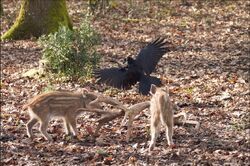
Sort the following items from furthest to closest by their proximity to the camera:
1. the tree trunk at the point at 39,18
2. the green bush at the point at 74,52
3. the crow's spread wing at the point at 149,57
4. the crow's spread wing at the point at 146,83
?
the tree trunk at the point at 39,18, the green bush at the point at 74,52, the crow's spread wing at the point at 149,57, the crow's spread wing at the point at 146,83

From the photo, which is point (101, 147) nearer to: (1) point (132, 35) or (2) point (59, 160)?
(2) point (59, 160)

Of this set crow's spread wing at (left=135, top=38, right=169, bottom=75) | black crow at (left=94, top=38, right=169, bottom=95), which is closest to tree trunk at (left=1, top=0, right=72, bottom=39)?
crow's spread wing at (left=135, top=38, right=169, bottom=75)

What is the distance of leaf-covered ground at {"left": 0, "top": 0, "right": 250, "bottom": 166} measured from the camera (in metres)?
7.55

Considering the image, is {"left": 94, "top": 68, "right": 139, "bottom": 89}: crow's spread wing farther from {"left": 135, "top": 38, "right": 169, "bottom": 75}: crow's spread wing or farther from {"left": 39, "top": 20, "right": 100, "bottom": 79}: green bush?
{"left": 39, "top": 20, "right": 100, "bottom": 79}: green bush

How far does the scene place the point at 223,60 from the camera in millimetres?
12883

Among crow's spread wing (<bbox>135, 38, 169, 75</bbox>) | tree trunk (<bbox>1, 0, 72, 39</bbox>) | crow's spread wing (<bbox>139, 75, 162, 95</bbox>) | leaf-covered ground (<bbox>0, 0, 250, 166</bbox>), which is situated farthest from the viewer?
tree trunk (<bbox>1, 0, 72, 39</bbox>)

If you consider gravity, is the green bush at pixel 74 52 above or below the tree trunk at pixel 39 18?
below

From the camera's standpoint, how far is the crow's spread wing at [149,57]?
345 inches

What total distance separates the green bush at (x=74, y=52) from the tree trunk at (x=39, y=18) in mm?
4137

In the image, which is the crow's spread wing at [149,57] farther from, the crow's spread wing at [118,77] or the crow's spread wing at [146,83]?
the crow's spread wing at [118,77]

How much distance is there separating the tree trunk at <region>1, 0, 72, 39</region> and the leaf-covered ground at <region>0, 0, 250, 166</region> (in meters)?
0.45

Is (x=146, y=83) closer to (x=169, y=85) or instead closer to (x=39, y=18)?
(x=169, y=85)

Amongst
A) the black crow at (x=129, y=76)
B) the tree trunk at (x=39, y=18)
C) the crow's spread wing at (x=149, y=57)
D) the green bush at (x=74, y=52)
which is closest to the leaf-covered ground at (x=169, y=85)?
the green bush at (x=74, y=52)

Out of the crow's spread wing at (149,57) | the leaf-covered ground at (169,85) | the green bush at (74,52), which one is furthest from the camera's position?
the green bush at (74,52)
